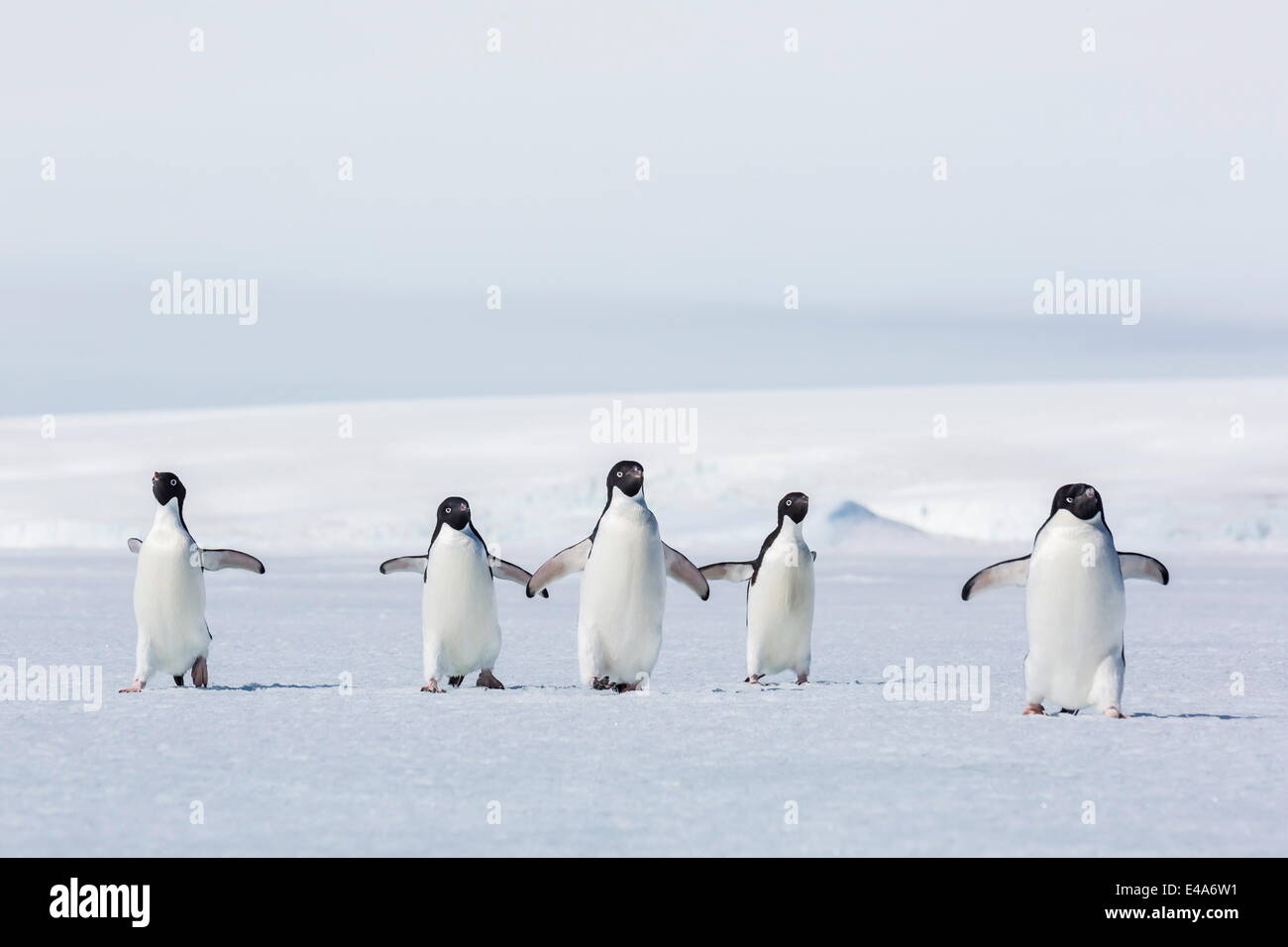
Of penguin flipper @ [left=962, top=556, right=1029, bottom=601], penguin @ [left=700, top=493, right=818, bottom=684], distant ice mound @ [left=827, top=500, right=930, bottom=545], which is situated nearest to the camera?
penguin flipper @ [left=962, top=556, right=1029, bottom=601]

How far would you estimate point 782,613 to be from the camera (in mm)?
7340

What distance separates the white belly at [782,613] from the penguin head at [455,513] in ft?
4.40

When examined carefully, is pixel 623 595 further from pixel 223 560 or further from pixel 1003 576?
pixel 223 560

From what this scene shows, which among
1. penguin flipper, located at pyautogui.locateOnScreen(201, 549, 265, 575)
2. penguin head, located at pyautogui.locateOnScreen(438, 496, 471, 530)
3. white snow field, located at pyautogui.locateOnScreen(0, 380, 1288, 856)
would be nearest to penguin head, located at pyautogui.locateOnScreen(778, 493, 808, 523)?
white snow field, located at pyautogui.locateOnScreen(0, 380, 1288, 856)

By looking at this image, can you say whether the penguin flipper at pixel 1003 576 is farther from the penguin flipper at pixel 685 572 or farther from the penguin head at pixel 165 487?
the penguin head at pixel 165 487

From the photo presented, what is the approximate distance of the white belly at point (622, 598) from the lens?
21.9ft

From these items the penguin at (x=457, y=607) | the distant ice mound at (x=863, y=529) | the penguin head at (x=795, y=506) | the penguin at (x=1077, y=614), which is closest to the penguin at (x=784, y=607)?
the penguin head at (x=795, y=506)

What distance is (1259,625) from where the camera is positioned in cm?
1145

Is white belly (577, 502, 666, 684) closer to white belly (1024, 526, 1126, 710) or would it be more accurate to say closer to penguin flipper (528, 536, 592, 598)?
penguin flipper (528, 536, 592, 598)

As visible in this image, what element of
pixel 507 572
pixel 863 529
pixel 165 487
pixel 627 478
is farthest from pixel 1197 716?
pixel 863 529

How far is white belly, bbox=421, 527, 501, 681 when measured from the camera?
6.73 m

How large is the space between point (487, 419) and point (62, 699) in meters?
32.6

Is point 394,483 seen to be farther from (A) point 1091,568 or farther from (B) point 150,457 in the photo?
(A) point 1091,568
